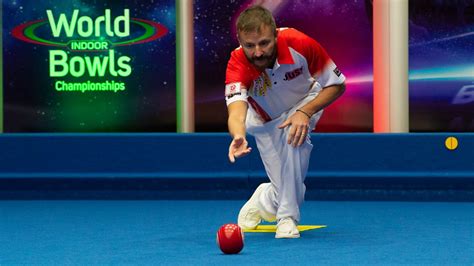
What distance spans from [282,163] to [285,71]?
0.61 metres

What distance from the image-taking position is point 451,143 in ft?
29.5

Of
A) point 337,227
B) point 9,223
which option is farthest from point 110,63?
point 337,227

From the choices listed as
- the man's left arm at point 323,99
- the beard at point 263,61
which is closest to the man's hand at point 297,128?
the man's left arm at point 323,99

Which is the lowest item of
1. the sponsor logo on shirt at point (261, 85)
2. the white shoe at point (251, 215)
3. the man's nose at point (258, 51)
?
the white shoe at point (251, 215)

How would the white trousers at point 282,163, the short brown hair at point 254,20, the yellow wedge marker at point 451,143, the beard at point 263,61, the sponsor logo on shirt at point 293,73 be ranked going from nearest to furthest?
1. the short brown hair at point 254,20
2. the beard at point 263,61
3. the sponsor logo on shirt at point 293,73
4. the white trousers at point 282,163
5. the yellow wedge marker at point 451,143

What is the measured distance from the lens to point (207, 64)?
1026cm

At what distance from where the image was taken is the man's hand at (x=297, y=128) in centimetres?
589

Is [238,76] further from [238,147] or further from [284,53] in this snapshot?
[238,147]

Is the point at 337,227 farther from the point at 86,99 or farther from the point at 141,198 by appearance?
the point at 86,99

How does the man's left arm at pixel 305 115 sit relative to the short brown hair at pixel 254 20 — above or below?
below

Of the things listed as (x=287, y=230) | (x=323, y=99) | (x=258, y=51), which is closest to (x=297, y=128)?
(x=323, y=99)

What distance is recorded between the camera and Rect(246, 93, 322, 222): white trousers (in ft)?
21.2

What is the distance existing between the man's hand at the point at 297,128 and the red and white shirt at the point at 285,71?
12.7 inches

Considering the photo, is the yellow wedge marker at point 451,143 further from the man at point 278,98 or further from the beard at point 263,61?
the beard at point 263,61
